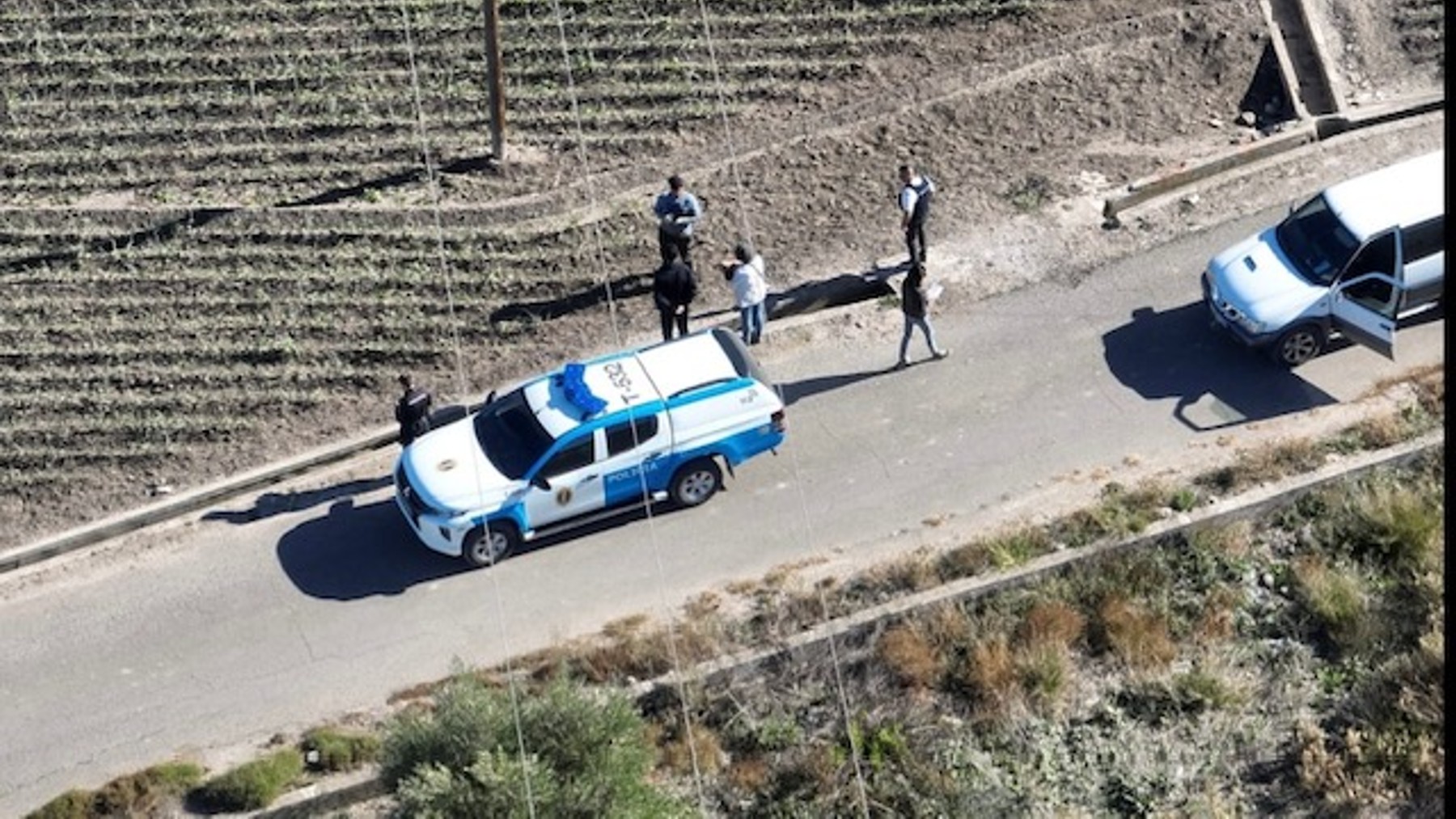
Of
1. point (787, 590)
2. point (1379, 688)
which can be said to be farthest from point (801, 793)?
point (1379, 688)

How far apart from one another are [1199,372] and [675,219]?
18.4 ft

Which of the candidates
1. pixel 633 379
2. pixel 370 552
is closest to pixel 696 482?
pixel 633 379

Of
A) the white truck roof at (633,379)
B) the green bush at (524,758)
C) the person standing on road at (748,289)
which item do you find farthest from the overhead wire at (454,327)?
the person standing on road at (748,289)

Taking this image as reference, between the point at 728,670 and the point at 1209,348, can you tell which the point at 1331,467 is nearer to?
the point at 1209,348

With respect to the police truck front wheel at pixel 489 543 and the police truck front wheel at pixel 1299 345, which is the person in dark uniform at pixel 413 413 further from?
the police truck front wheel at pixel 1299 345

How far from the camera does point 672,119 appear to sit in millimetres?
25703

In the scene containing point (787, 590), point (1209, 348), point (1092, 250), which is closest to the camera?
point (787, 590)

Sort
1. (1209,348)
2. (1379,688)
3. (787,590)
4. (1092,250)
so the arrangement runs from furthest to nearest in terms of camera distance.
→ (1092,250) → (1209,348) → (787,590) → (1379,688)

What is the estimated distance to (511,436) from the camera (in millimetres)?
20875

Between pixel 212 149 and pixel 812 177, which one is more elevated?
pixel 212 149

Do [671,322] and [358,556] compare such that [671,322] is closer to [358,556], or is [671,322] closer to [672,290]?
[672,290]

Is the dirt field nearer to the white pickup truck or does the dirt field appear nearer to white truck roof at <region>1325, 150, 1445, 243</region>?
the white pickup truck

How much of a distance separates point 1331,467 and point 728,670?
6.04 m

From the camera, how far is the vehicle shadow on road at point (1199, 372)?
2162 cm
